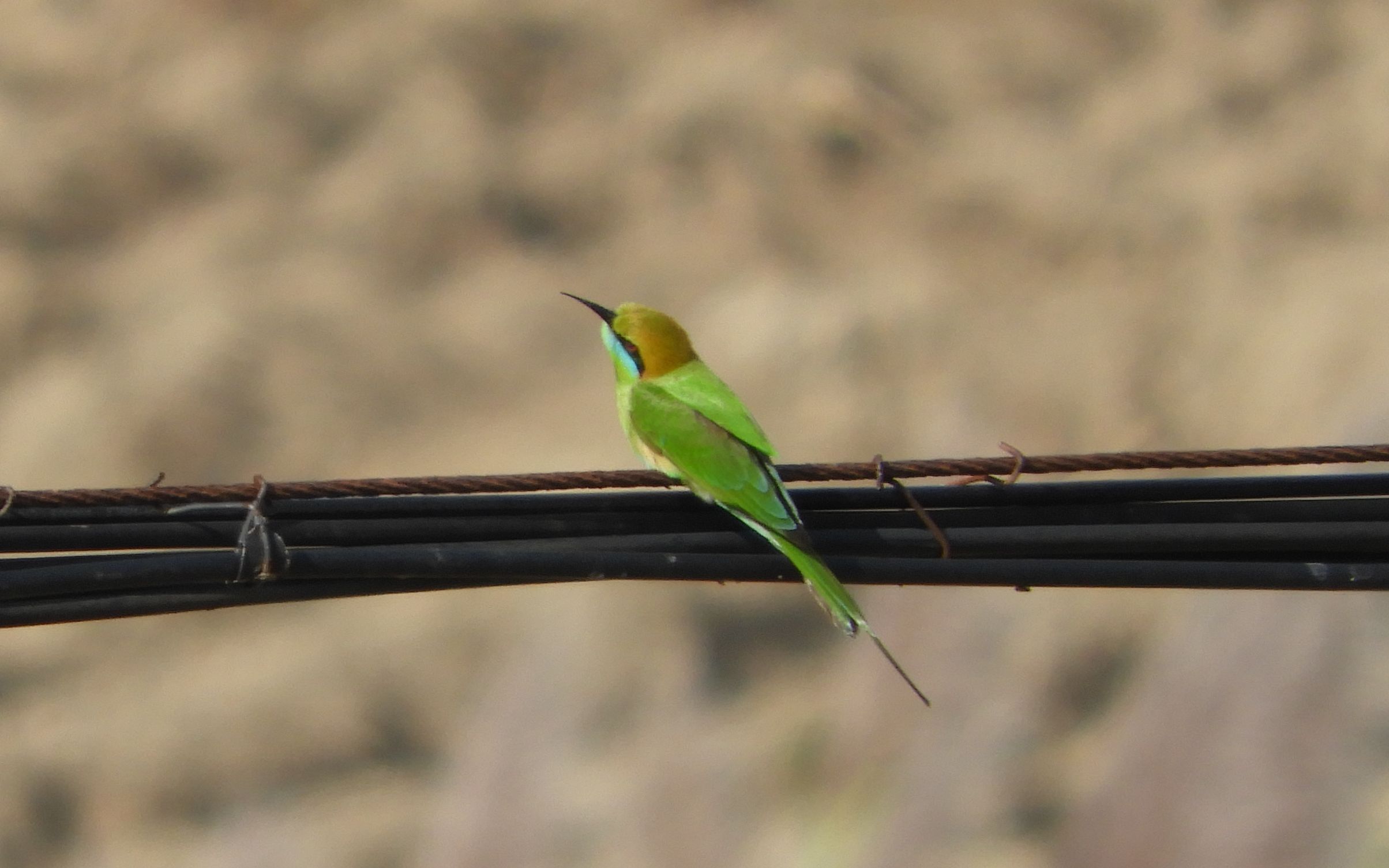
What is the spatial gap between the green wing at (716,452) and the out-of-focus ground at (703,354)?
31.5ft

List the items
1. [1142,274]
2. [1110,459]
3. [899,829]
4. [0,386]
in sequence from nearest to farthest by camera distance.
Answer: [1110,459], [899,829], [0,386], [1142,274]

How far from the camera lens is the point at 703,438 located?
354cm

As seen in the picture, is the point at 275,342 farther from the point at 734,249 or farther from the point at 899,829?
the point at 899,829

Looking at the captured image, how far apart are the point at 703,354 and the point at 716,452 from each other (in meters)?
12.9

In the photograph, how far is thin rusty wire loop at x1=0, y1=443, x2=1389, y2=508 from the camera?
235cm

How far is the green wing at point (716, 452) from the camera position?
3.02m

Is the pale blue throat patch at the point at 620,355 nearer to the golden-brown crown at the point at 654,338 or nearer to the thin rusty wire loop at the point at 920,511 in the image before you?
the golden-brown crown at the point at 654,338

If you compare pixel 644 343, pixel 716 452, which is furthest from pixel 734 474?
pixel 644 343

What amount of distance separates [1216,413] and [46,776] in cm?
1206

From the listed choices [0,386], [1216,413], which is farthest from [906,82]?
[0,386]

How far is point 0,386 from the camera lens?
1716cm

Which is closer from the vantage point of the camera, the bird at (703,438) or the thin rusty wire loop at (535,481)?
the thin rusty wire loop at (535,481)

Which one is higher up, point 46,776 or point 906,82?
point 906,82

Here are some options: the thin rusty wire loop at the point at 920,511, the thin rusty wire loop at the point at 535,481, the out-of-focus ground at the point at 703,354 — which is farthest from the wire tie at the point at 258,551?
the out-of-focus ground at the point at 703,354
